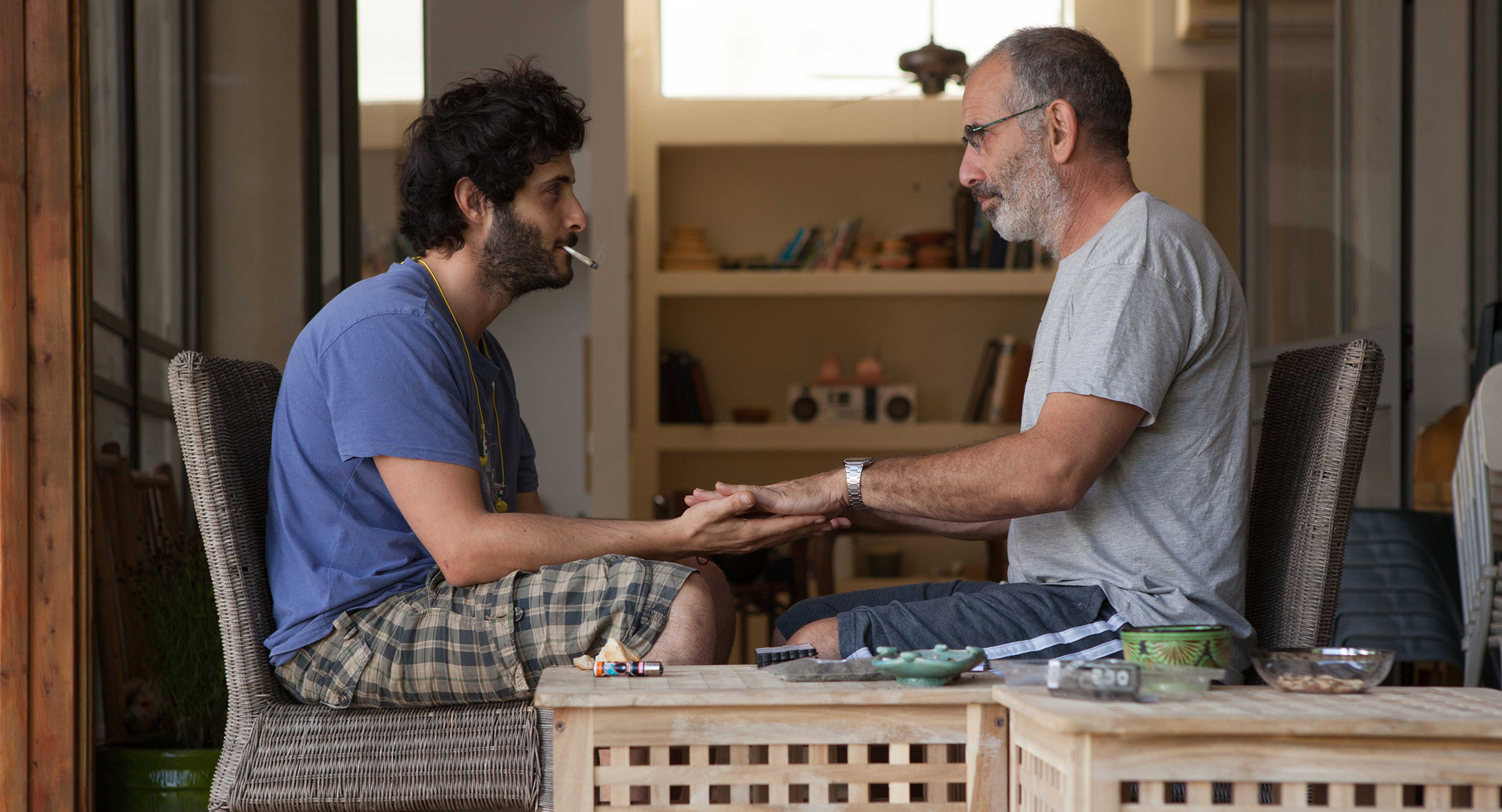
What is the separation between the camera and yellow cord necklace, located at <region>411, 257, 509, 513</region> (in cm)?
173

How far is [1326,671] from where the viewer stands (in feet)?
3.94

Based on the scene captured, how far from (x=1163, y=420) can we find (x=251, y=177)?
2.68 m

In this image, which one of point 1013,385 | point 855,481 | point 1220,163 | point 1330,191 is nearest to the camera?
point 855,481

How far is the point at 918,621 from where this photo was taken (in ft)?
5.04

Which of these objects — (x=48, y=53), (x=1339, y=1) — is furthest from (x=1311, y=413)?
(x=1339, y=1)

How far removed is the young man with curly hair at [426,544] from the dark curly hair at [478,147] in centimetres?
2

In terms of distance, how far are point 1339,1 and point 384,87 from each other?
124 inches

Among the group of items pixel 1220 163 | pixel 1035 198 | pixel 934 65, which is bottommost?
pixel 1035 198

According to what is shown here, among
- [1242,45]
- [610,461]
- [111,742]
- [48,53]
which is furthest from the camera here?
[610,461]

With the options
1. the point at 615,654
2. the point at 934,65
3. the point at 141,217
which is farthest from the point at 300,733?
the point at 934,65

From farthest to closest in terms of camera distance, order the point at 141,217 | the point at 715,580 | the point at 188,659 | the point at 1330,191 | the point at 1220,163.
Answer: the point at 1220,163, the point at 1330,191, the point at 141,217, the point at 188,659, the point at 715,580

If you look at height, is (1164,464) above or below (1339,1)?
below

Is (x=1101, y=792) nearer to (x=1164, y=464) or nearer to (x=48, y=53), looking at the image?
(x=1164, y=464)

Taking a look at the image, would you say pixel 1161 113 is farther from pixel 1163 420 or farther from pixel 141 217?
pixel 1163 420
